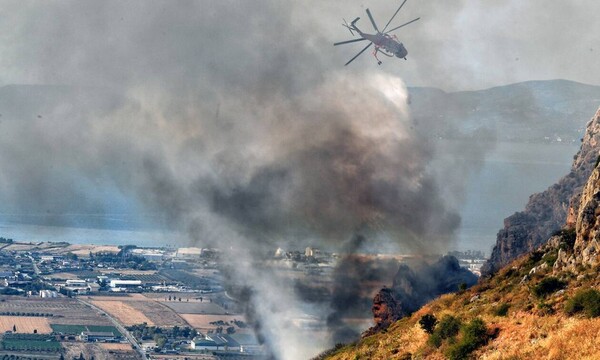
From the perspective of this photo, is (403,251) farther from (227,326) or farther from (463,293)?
A: (227,326)

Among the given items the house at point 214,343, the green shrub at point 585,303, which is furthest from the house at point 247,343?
the green shrub at point 585,303

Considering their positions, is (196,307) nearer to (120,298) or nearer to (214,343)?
(120,298)

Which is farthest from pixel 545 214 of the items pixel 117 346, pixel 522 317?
pixel 117 346

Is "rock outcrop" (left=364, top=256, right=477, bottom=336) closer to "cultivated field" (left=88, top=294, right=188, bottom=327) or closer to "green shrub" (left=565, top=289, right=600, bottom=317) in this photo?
"green shrub" (left=565, top=289, right=600, bottom=317)

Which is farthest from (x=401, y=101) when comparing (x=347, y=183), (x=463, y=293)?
(x=463, y=293)

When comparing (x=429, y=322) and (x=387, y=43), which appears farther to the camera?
(x=387, y=43)

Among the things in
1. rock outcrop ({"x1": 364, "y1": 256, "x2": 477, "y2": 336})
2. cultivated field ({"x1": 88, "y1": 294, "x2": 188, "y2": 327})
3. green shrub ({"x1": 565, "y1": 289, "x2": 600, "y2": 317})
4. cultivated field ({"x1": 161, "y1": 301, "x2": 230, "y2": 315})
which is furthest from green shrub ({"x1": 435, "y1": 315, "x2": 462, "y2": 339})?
cultivated field ({"x1": 88, "y1": 294, "x2": 188, "y2": 327})
